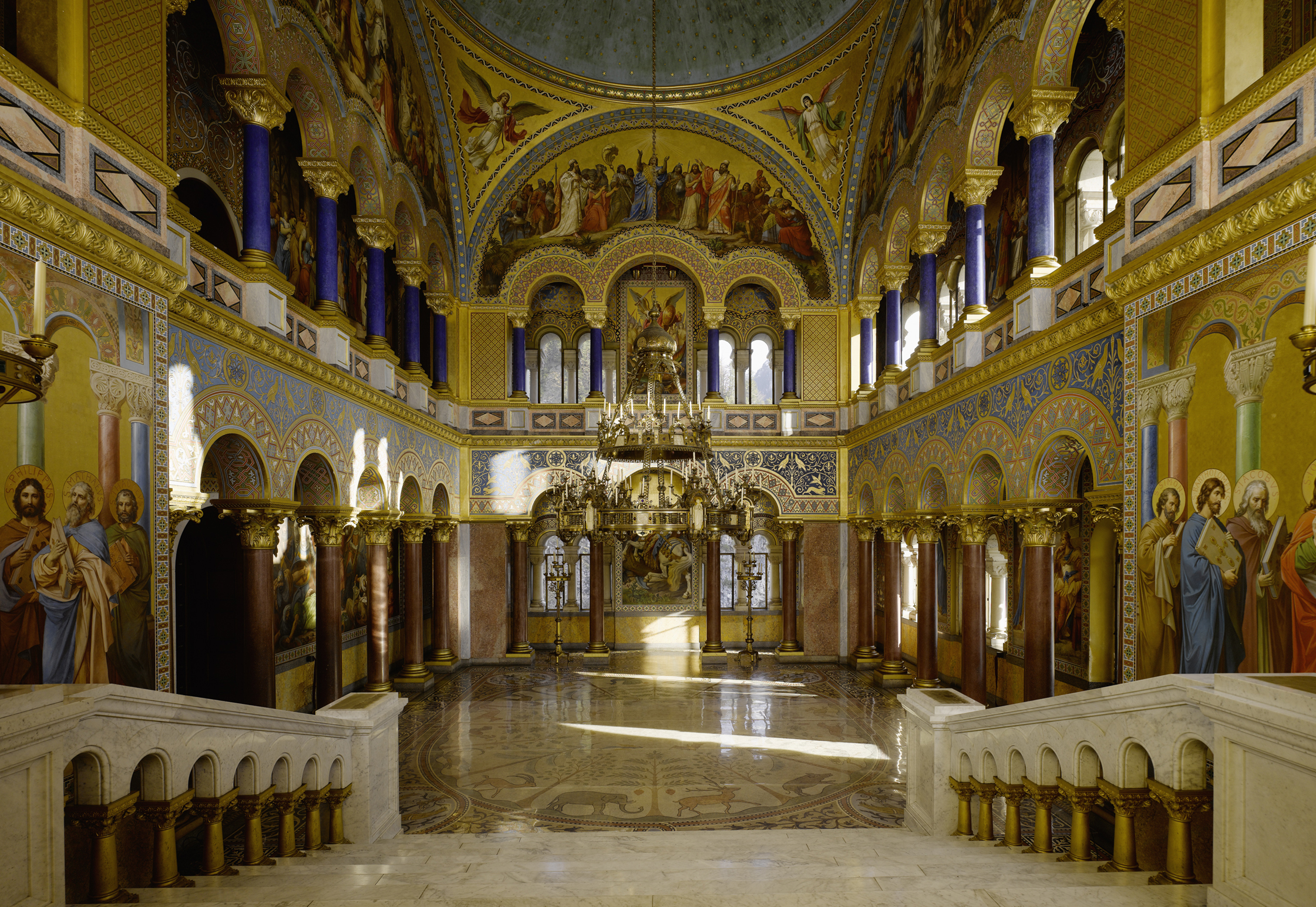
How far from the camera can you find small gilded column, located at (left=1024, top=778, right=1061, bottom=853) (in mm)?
5109

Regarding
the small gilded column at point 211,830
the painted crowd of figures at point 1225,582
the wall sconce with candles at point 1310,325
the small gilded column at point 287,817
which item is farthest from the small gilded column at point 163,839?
the painted crowd of figures at point 1225,582

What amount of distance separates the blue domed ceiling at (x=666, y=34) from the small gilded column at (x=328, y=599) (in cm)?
1110

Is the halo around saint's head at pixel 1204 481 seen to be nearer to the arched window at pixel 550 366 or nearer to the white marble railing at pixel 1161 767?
the white marble railing at pixel 1161 767

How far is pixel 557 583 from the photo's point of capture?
19.7 m

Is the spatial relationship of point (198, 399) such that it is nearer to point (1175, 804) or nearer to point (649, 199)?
point (1175, 804)

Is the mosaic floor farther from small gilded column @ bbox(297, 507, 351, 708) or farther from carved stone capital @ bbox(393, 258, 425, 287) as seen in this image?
carved stone capital @ bbox(393, 258, 425, 287)

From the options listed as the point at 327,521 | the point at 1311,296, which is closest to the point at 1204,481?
the point at 1311,296

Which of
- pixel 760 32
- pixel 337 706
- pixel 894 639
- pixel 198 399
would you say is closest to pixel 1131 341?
pixel 337 706

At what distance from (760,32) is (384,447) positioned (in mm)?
12127

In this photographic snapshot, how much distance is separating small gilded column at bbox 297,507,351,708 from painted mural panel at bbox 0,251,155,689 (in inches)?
201

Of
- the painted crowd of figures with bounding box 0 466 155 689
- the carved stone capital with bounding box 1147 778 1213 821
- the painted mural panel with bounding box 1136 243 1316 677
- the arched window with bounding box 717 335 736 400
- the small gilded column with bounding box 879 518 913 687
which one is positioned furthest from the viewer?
the arched window with bounding box 717 335 736 400

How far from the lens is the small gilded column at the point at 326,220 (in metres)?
11.2

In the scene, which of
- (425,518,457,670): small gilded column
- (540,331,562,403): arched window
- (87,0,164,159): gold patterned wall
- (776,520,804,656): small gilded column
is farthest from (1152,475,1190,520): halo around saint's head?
(540,331,562,403): arched window

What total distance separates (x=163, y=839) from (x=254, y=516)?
561 centimetres
